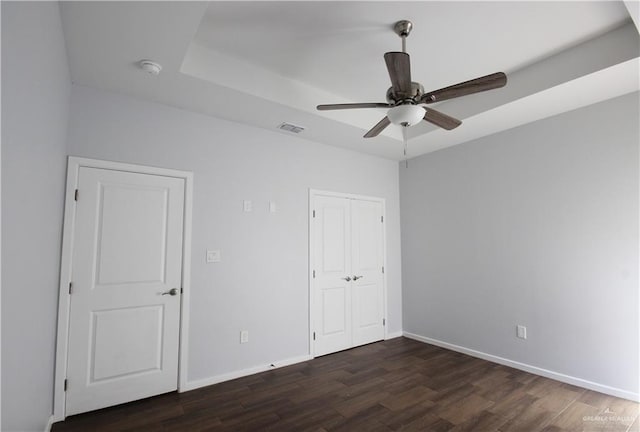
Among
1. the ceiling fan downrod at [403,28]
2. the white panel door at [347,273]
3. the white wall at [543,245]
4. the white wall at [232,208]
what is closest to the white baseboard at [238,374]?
the white wall at [232,208]

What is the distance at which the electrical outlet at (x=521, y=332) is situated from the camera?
3.55 meters

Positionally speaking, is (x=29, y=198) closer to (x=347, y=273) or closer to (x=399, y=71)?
(x=399, y=71)

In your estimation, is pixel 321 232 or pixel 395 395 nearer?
pixel 395 395

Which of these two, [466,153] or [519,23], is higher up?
[519,23]

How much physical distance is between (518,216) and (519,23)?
6.94 ft

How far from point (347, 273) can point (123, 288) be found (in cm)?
269

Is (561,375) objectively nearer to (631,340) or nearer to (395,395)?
(631,340)

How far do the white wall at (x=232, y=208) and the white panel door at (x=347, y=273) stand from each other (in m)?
0.23

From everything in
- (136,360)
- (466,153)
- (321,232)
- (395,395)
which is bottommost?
(395,395)

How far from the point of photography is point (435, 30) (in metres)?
2.49

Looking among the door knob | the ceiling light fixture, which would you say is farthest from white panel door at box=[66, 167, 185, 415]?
the ceiling light fixture

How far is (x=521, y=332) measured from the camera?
358 cm

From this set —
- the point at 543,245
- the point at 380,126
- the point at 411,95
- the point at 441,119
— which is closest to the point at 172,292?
the point at 380,126

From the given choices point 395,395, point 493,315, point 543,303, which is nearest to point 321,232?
point 395,395
